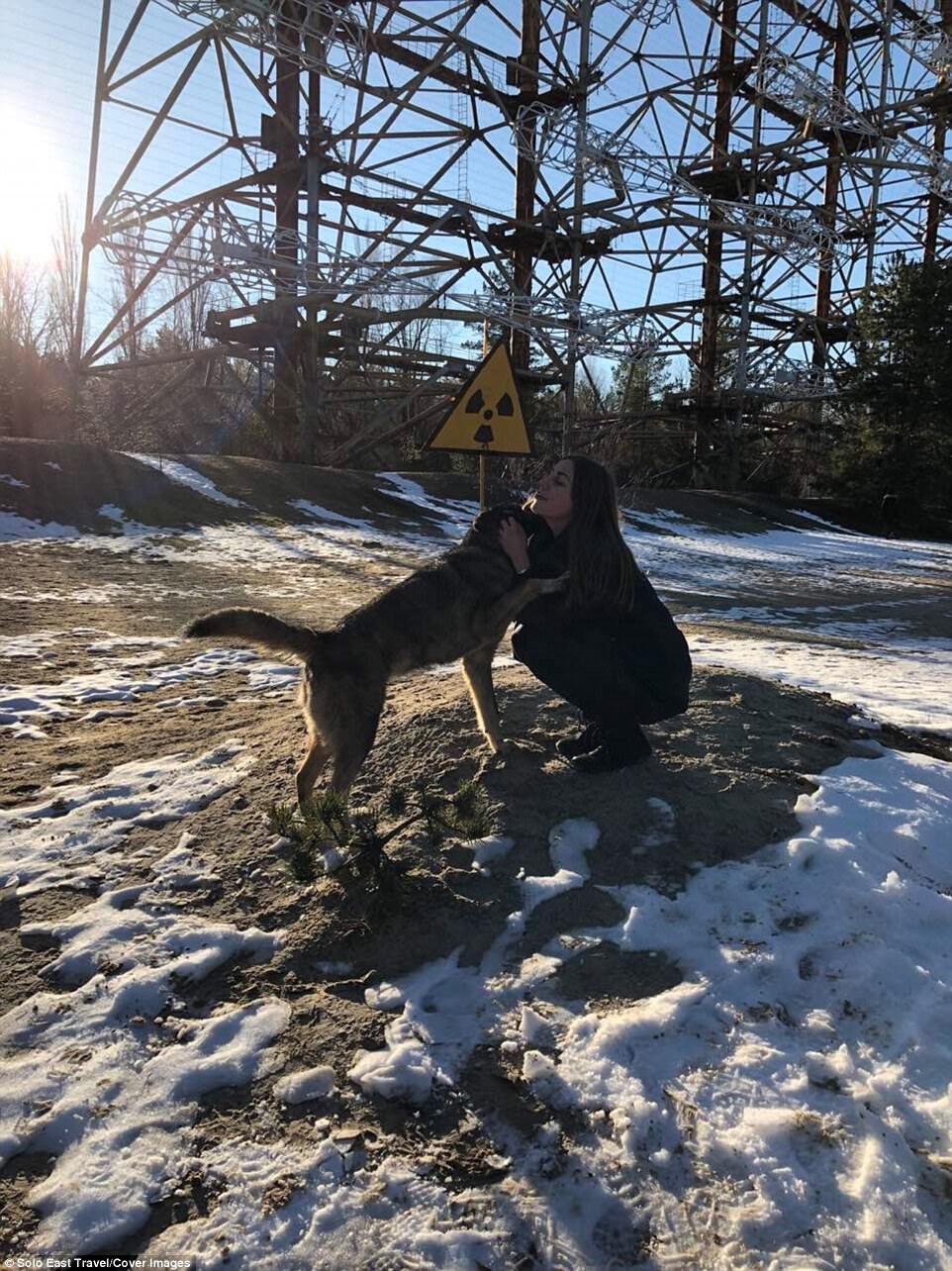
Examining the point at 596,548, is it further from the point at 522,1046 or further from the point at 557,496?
the point at 522,1046

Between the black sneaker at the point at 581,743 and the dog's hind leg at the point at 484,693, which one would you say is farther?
the dog's hind leg at the point at 484,693

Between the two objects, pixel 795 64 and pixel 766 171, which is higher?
pixel 795 64

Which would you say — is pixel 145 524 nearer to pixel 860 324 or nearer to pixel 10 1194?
pixel 10 1194

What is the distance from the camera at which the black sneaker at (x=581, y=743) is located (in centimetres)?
376

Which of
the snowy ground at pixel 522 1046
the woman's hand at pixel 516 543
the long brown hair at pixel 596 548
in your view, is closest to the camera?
the snowy ground at pixel 522 1046

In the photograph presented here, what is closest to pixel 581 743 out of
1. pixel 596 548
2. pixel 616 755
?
pixel 616 755

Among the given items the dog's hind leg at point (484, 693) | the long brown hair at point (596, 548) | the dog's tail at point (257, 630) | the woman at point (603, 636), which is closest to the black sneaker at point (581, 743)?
the woman at point (603, 636)

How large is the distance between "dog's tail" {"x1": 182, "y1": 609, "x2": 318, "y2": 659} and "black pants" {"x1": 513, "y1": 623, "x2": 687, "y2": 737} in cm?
117

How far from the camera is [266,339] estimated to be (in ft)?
57.3

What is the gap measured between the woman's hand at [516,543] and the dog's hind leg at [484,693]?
1.62ft

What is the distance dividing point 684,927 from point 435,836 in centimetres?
94

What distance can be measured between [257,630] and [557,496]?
1.55 m

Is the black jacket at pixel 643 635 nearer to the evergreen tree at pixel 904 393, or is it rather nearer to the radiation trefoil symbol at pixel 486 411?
the radiation trefoil symbol at pixel 486 411

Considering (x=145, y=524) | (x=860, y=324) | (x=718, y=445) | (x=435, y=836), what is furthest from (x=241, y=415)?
(x=435, y=836)
